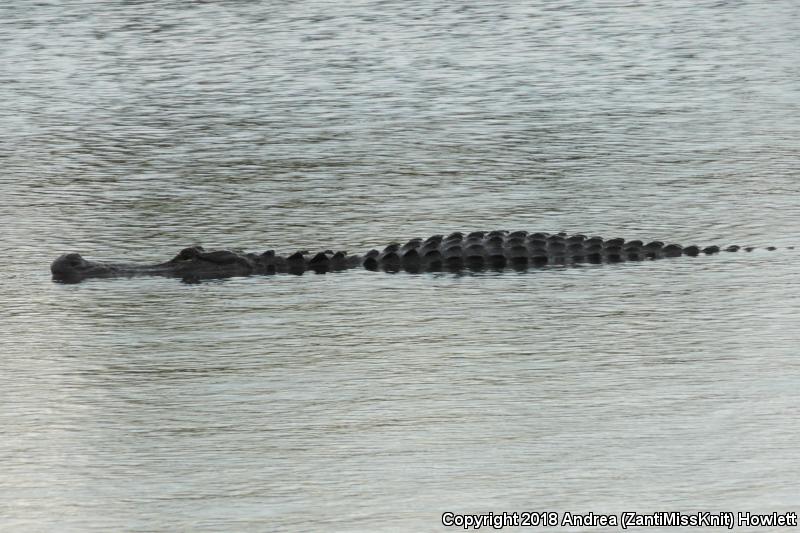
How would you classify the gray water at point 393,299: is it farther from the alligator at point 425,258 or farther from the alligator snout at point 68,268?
the alligator snout at point 68,268

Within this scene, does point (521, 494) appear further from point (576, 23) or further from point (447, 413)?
point (576, 23)

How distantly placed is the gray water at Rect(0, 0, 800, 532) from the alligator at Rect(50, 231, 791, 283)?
4.9 inches

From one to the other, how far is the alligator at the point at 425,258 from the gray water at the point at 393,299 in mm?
125

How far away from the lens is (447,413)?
7086 mm

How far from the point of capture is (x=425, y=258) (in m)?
10.1

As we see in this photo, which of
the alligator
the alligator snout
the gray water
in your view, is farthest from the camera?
the alligator

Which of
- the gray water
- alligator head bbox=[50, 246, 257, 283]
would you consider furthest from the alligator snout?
the gray water

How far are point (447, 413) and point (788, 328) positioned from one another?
6.75 ft

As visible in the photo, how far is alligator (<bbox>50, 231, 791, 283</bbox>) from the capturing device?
10.1 meters

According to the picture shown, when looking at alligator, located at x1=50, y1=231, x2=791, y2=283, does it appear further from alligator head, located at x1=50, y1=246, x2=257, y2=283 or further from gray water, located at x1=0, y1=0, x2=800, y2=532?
gray water, located at x1=0, y1=0, x2=800, y2=532

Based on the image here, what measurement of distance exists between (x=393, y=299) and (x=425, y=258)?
75 cm

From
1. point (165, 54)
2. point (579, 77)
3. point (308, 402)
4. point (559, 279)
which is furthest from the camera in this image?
point (165, 54)

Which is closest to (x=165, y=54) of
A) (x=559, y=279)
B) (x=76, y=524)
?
(x=559, y=279)

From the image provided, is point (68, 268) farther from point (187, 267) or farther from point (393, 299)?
point (393, 299)
